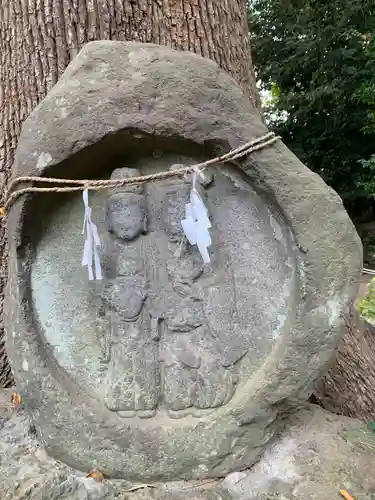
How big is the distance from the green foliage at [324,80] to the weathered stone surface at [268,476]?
507 centimetres

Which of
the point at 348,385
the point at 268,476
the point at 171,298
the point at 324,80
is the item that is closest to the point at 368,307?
the point at 348,385

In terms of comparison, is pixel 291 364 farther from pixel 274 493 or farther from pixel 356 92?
pixel 356 92

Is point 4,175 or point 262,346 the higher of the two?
point 4,175

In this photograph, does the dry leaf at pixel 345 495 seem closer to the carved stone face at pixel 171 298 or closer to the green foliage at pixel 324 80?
the carved stone face at pixel 171 298

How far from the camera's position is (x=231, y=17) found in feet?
7.79

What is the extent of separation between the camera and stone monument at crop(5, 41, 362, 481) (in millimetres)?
1578

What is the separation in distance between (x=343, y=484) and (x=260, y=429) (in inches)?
12.1

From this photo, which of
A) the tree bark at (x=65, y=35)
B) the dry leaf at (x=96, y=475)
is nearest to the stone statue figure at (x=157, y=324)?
the dry leaf at (x=96, y=475)

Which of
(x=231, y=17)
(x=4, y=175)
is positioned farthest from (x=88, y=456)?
(x=231, y=17)

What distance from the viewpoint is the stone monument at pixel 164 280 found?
1578 millimetres

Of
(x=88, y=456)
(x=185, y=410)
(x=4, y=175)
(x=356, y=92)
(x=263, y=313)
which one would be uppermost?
(x=356, y=92)

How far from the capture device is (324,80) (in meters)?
6.82

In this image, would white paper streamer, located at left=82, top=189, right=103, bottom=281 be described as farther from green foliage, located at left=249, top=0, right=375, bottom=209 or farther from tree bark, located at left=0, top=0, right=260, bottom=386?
green foliage, located at left=249, top=0, right=375, bottom=209

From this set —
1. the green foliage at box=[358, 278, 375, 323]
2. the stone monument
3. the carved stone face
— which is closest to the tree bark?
the stone monument
